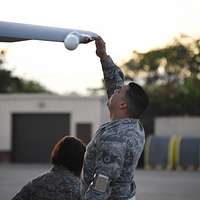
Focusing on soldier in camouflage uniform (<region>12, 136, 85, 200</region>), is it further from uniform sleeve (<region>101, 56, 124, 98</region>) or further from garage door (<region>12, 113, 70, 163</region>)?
garage door (<region>12, 113, 70, 163</region>)

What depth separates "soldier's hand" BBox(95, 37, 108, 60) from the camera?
193 inches

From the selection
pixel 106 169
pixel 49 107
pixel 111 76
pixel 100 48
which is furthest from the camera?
pixel 49 107

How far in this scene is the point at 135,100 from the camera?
4633 mm

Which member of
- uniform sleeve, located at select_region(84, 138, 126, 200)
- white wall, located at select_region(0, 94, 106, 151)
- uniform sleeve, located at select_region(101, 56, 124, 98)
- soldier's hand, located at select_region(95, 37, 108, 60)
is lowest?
white wall, located at select_region(0, 94, 106, 151)

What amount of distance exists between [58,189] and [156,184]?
19.2 metres

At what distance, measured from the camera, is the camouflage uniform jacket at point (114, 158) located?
441 cm

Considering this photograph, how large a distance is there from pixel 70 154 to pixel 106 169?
85 centimetres

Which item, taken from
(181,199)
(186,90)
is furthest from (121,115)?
(186,90)

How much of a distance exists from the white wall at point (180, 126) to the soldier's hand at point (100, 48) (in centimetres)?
3658

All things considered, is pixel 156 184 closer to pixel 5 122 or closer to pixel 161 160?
pixel 161 160

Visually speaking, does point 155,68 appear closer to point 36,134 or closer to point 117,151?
point 36,134

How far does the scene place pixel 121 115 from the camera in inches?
182

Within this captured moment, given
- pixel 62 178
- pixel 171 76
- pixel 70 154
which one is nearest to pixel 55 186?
pixel 62 178

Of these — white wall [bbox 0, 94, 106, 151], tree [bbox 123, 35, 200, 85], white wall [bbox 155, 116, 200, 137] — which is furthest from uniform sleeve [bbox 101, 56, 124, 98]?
→ tree [bbox 123, 35, 200, 85]
